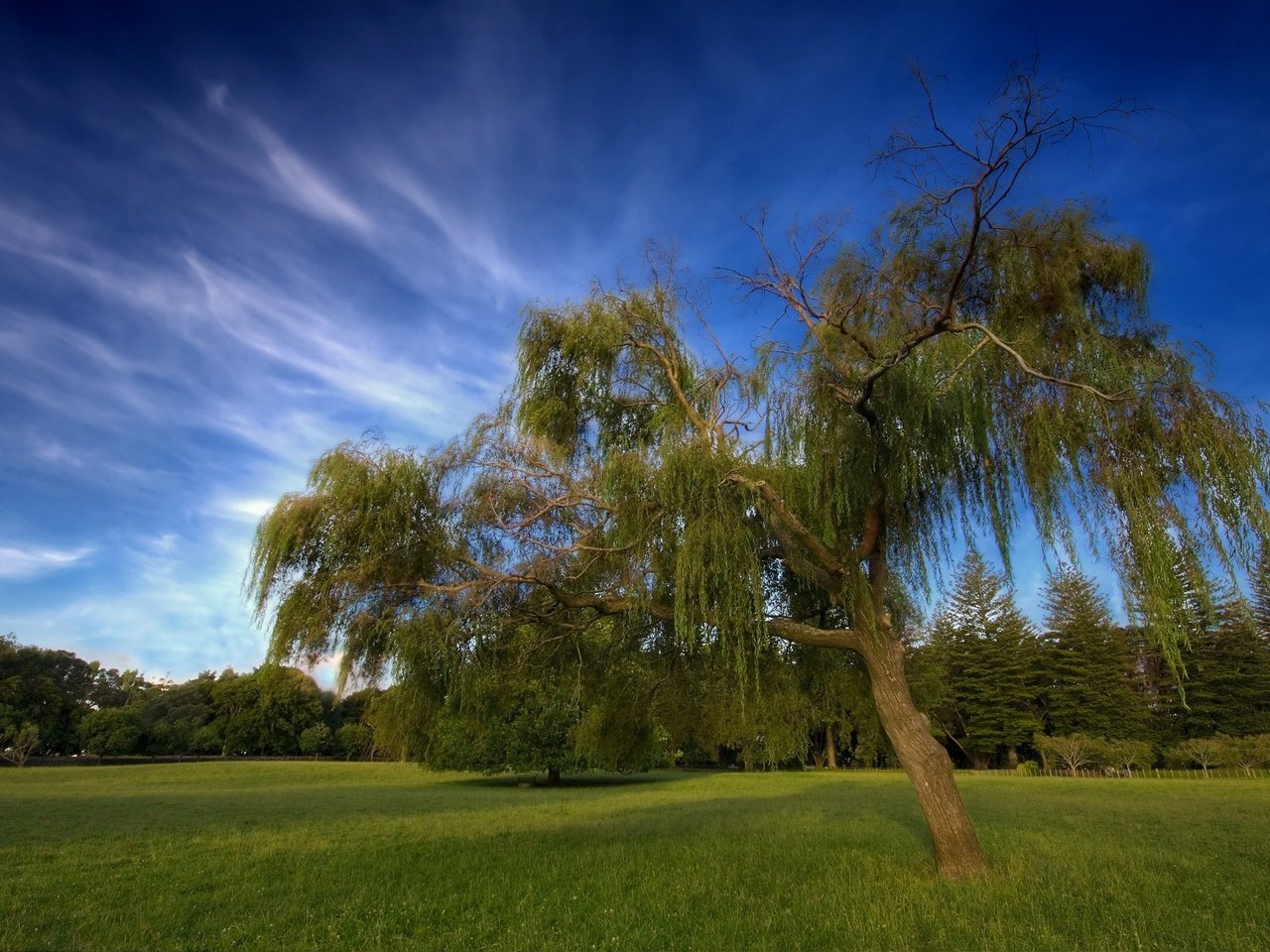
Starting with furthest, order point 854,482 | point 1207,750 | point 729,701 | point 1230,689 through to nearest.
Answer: point 1230,689
point 1207,750
point 729,701
point 854,482

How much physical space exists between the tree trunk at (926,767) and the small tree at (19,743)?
7199 centimetres

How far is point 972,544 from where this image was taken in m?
7.75

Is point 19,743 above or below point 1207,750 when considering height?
below

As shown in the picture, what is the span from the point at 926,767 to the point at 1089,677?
57.3 metres

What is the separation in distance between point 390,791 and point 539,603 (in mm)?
27992

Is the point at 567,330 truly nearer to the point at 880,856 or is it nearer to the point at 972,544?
the point at 972,544

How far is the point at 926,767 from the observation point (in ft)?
27.2

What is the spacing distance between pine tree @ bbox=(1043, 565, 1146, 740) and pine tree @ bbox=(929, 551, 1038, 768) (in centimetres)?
209

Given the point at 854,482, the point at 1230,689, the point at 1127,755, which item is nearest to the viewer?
the point at 854,482

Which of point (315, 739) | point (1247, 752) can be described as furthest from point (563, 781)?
point (315, 739)

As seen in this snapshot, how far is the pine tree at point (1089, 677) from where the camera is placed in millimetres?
52125

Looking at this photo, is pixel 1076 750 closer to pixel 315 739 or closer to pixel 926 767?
pixel 926 767

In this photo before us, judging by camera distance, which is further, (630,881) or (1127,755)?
(1127,755)

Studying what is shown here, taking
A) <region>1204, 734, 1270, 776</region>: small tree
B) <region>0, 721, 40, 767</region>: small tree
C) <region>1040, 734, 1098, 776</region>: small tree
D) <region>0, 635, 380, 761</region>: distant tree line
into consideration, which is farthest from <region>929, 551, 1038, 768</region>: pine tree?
<region>0, 721, 40, 767</region>: small tree
